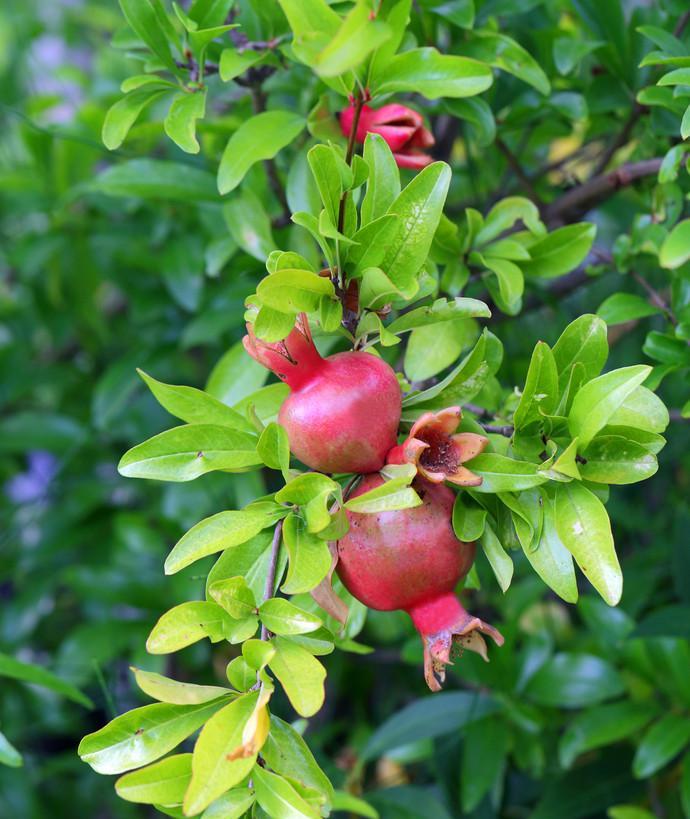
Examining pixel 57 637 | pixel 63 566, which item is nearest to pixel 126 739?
pixel 63 566

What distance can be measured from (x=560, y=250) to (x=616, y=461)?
0.23 m

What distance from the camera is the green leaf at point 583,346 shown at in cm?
53

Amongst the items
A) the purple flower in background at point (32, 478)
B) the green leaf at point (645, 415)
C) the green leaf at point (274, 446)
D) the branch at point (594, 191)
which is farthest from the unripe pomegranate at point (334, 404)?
the purple flower in background at point (32, 478)

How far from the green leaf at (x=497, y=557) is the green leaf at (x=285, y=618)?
11 centimetres

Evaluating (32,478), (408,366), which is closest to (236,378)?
(408,366)

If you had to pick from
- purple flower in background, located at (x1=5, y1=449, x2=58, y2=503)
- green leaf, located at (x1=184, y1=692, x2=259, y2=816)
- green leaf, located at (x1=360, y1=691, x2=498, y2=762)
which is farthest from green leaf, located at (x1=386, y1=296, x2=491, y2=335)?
purple flower in background, located at (x1=5, y1=449, x2=58, y2=503)

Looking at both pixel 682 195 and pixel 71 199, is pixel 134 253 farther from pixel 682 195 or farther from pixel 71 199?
pixel 682 195

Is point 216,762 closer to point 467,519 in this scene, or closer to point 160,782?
point 160,782

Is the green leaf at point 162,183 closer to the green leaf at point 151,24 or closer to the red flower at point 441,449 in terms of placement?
the green leaf at point 151,24

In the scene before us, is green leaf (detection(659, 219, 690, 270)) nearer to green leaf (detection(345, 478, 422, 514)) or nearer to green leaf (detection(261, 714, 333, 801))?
green leaf (detection(345, 478, 422, 514))

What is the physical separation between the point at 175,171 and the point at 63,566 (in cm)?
66

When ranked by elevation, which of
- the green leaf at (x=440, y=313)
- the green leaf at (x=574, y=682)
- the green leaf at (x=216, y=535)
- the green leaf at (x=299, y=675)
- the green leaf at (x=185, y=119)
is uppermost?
the green leaf at (x=185, y=119)

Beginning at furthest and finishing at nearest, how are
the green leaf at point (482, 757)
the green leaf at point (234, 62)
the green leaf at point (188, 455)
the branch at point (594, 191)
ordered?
the green leaf at point (482, 757) → the branch at point (594, 191) → the green leaf at point (234, 62) → the green leaf at point (188, 455)

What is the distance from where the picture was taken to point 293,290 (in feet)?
1.57
